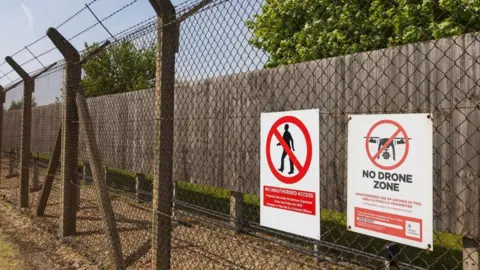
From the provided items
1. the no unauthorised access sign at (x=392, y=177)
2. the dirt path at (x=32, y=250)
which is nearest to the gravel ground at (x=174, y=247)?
the dirt path at (x=32, y=250)

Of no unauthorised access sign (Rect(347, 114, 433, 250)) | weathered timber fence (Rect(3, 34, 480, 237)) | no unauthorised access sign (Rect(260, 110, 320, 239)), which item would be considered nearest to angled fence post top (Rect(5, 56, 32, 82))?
weathered timber fence (Rect(3, 34, 480, 237))

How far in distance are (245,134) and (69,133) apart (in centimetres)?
246

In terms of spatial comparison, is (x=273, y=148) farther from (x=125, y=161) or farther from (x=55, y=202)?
(x=55, y=202)

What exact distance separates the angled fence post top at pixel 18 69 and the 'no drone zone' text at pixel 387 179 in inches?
293

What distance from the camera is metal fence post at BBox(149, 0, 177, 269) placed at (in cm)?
324

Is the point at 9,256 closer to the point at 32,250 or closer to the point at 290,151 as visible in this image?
the point at 32,250

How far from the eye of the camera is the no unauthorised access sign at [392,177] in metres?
1.87

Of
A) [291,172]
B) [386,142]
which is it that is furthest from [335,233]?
[386,142]

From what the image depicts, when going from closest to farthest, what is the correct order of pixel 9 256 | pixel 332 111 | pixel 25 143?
pixel 332 111, pixel 9 256, pixel 25 143

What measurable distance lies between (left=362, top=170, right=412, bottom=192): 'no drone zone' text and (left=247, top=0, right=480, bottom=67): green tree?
3536 millimetres

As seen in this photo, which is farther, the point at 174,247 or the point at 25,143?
the point at 25,143

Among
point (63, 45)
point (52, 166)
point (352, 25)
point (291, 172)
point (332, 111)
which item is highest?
point (352, 25)

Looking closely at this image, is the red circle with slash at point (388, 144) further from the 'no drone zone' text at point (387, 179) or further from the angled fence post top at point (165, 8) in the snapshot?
the angled fence post top at point (165, 8)

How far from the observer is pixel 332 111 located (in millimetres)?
4539
